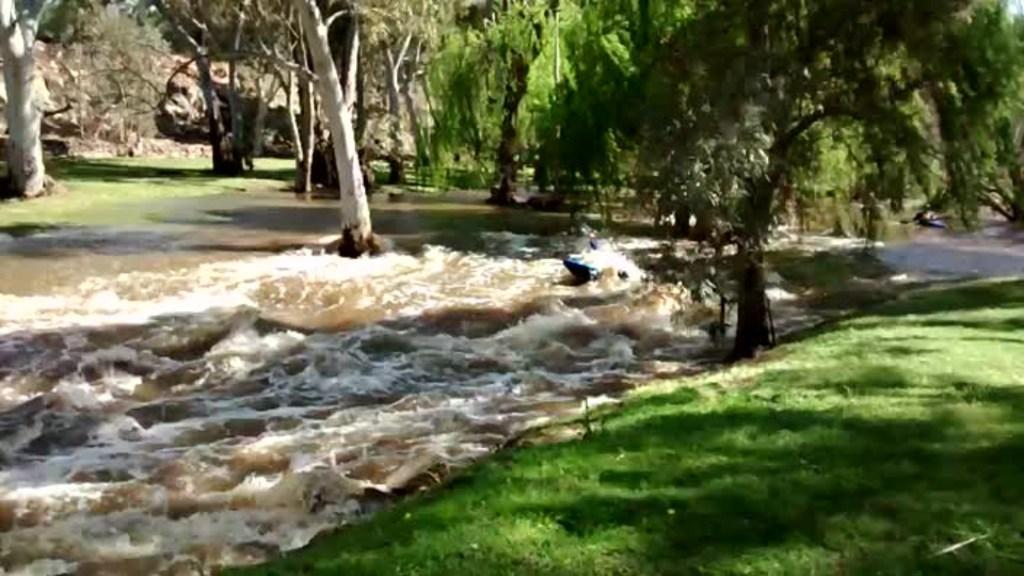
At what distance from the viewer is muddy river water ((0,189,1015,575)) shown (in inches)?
306

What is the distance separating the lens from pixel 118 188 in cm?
3353

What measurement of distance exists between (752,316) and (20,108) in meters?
23.0

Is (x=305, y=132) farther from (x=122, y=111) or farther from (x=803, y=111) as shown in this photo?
(x=803, y=111)

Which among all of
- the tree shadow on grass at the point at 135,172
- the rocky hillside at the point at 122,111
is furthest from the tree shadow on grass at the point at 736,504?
the rocky hillside at the point at 122,111

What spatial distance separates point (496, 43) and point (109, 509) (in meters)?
23.0

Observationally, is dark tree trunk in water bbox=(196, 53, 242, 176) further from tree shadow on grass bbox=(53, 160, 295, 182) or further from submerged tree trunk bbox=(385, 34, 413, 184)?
submerged tree trunk bbox=(385, 34, 413, 184)

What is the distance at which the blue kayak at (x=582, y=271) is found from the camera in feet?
62.4

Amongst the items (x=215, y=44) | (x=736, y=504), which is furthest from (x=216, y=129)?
(x=736, y=504)

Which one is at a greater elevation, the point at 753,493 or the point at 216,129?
the point at 216,129

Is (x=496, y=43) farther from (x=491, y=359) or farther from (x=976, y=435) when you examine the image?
(x=976, y=435)

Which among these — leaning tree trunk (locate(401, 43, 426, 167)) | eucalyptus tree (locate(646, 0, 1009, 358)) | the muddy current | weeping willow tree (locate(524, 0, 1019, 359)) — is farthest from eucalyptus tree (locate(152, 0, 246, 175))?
eucalyptus tree (locate(646, 0, 1009, 358))

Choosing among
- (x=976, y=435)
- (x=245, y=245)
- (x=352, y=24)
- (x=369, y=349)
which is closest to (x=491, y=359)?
(x=369, y=349)

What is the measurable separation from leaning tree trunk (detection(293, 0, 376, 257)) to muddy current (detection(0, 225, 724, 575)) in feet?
3.01

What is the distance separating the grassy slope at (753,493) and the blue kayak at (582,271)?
10104 millimetres
